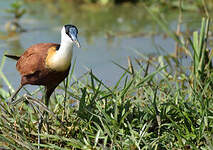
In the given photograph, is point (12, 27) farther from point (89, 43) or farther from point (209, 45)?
point (209, 45)

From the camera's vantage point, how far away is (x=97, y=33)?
14.6ft

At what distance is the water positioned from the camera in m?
3.33

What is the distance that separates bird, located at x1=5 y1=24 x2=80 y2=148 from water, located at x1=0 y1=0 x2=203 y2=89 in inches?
32.2

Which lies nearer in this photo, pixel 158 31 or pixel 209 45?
pixel 209 45

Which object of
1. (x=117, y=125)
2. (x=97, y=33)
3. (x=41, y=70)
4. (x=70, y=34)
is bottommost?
(x=117, y=125)

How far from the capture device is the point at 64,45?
6.36 feet

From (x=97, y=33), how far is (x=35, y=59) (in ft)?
7.91

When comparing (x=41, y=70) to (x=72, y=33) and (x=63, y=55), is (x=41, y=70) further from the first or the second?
(x=72, y=33)

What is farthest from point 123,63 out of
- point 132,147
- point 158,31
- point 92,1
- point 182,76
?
point 92,1

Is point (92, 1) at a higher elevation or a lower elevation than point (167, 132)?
higher

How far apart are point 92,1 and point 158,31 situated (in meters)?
1.70

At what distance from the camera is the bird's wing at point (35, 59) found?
6.71 feet

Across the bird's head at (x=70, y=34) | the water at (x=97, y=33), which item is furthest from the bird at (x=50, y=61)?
the water at (x=97, y=33)

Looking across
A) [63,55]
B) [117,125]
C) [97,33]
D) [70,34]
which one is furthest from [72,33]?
[97,33]
